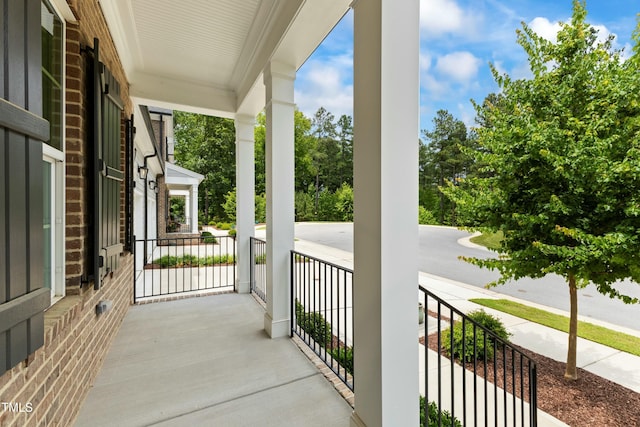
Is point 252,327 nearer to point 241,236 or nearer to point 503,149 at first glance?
point 241,236

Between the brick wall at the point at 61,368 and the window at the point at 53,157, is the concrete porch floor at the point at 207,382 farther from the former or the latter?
the window at the point at 53,157

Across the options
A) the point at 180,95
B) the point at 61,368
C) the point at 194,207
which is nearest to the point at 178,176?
the point at 194,207

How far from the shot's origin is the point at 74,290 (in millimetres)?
1869

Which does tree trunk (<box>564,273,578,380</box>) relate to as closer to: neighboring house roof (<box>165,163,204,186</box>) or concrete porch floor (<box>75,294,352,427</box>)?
concrete porch floor (<box>75,294,352,427</box>)

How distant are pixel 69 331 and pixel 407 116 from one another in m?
2.24

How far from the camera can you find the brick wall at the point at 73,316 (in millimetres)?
1251

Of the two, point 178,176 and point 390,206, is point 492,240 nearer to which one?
point 390,206

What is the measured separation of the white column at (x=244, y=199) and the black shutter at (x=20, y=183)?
3387 millimetres

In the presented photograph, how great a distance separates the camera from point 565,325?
407 centimetres

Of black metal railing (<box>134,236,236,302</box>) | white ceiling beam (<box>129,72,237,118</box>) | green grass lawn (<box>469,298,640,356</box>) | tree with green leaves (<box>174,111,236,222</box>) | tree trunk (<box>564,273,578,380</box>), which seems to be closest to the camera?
tree trunk (<box>564,273,578,380</box>)

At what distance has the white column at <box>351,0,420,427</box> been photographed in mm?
1367

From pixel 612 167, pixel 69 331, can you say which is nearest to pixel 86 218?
pixel 69 331

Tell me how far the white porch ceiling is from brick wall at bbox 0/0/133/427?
1.75 feet

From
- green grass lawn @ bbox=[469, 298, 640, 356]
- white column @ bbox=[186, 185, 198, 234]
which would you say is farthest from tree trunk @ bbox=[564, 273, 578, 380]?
white column @ bbox=[186, 185, 198, 234]
